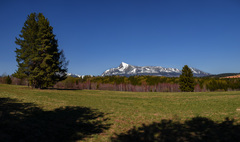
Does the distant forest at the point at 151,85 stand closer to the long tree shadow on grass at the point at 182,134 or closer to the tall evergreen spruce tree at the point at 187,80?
the tall evergreen spruce tree at the point at 187,80

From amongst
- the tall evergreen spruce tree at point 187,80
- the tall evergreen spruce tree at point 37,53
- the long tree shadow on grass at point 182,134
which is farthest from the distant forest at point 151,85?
the long tree shadow on grass at point 182,134

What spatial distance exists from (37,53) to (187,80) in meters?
59.3

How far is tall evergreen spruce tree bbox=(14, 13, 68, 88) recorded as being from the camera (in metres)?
34.4

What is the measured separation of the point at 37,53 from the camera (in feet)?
113

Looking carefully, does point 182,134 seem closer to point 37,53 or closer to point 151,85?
point 37,53

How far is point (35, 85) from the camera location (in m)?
38.5

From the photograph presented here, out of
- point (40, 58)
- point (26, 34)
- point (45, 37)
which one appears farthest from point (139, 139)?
point (26, 34)

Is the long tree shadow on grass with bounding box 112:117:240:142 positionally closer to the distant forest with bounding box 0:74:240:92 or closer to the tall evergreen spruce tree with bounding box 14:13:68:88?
the tall evergreen spruce tree with bounding box 14:13:68:88

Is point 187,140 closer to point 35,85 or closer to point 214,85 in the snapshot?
point 35,85

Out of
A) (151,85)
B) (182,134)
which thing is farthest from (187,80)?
(151,85)

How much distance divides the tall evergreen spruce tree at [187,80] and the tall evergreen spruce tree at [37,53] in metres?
53.2

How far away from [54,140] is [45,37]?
34.4 metres

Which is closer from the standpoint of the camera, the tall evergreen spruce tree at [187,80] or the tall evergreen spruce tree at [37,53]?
the tall evergreen spruce tree at [37,53]

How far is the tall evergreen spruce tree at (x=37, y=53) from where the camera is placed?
34438 millimetres
